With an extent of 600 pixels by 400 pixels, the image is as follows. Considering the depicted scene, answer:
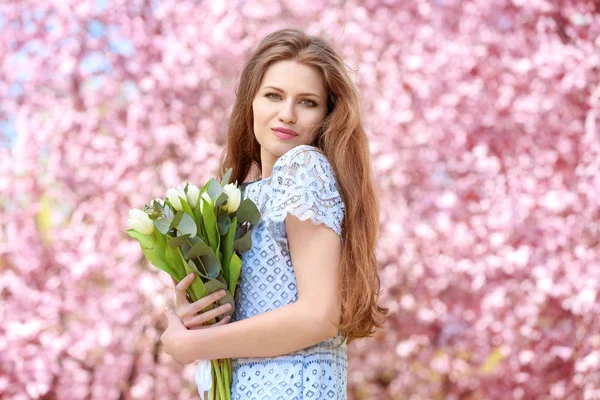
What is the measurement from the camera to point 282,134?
1621mm

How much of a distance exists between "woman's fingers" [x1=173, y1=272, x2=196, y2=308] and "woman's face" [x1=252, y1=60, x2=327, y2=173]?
0.35 metres

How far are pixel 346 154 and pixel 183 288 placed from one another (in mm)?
438

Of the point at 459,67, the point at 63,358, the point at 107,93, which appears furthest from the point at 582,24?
the point at 63,358

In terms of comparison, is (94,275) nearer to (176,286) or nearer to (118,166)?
(118,166)

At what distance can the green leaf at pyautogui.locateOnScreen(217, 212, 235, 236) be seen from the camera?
1481 millimetres

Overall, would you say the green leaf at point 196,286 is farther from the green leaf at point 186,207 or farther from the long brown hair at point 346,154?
the long brown hair at point 346,154

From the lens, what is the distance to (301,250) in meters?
1.42

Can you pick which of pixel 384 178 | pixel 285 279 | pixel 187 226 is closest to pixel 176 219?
pixel 187 226

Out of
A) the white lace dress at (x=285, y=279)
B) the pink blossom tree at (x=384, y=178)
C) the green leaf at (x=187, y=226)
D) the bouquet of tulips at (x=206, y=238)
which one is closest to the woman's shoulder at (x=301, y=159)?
the white lace dress at (x=285, y=279)

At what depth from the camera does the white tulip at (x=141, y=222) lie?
1438 millimetres

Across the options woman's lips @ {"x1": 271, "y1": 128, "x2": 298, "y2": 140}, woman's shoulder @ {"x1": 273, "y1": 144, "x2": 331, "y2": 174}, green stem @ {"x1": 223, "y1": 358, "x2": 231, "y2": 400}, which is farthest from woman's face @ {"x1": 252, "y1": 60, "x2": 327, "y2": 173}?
green stem @ {"x1": 223, "y1": 358, "x2": 231, "y2": 400}

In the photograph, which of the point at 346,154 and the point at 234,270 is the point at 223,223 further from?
the point at 346,154

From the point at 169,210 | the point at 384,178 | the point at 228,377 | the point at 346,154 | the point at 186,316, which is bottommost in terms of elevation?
the point at 228,377

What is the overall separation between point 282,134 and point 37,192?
9.72 ft
